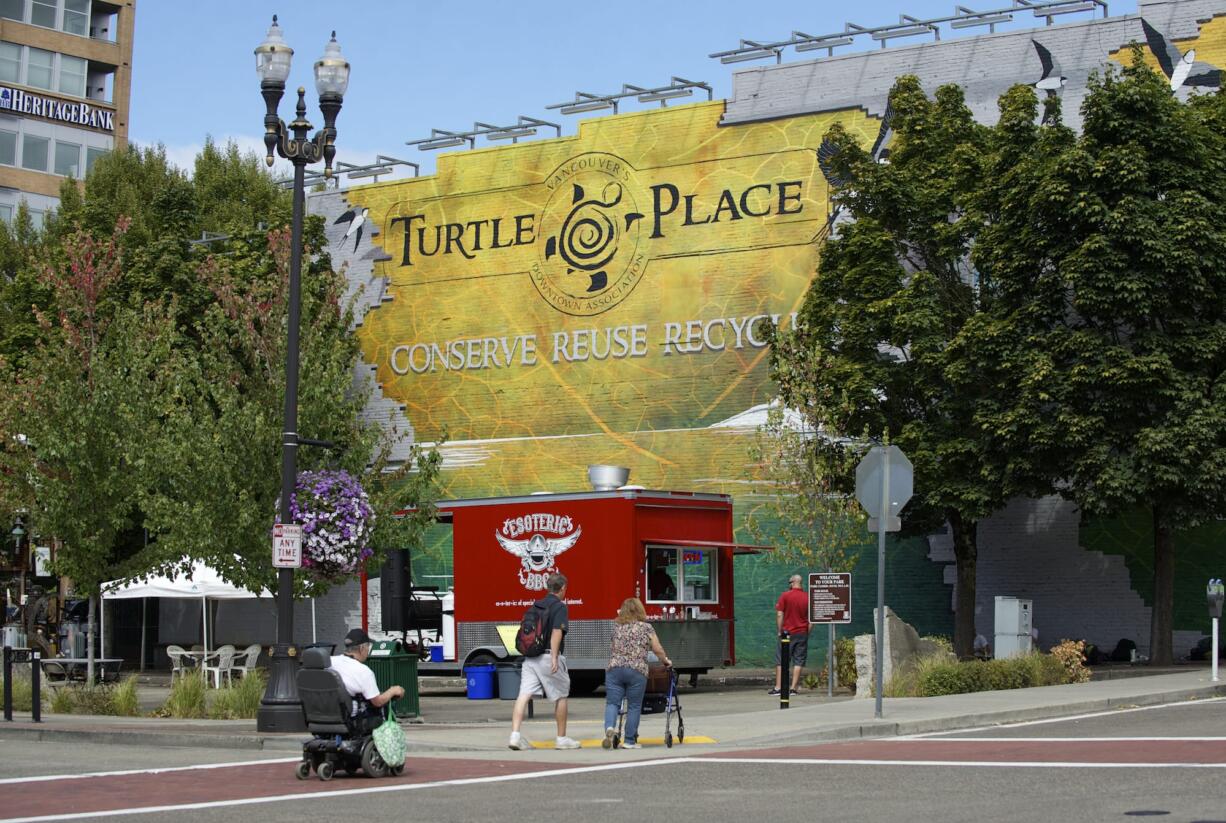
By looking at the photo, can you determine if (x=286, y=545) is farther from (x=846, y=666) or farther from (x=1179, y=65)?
(x=1179, y=65)

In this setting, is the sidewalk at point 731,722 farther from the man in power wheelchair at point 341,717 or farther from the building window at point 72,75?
the building window at point 72,75

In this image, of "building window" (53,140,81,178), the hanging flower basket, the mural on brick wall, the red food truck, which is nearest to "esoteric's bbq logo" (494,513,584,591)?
the red food truck

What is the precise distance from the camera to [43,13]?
69438 mm

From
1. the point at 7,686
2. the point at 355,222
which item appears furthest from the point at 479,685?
the point at 355,222

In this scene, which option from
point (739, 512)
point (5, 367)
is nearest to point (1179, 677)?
point (739, 512)

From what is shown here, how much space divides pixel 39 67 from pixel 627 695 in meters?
58.2

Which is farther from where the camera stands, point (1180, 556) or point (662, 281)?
point (662, 281)

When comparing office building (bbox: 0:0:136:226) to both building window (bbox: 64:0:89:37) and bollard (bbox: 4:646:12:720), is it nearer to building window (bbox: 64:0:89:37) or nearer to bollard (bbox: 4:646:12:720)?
building window (bbox: 64:0:89:37)

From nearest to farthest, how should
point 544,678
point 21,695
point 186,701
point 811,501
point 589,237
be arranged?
1. point 544,678
2. point 186,701
3. point 21,695
4. point 811,501
5. point 589,237

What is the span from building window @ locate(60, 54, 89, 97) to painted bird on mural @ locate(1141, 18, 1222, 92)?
4888 centimetres

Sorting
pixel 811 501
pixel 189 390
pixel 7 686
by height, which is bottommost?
pixel 7 686

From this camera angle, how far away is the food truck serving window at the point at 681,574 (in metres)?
28.4

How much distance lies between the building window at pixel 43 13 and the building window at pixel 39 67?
1324mm

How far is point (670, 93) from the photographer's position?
38.9 metres
